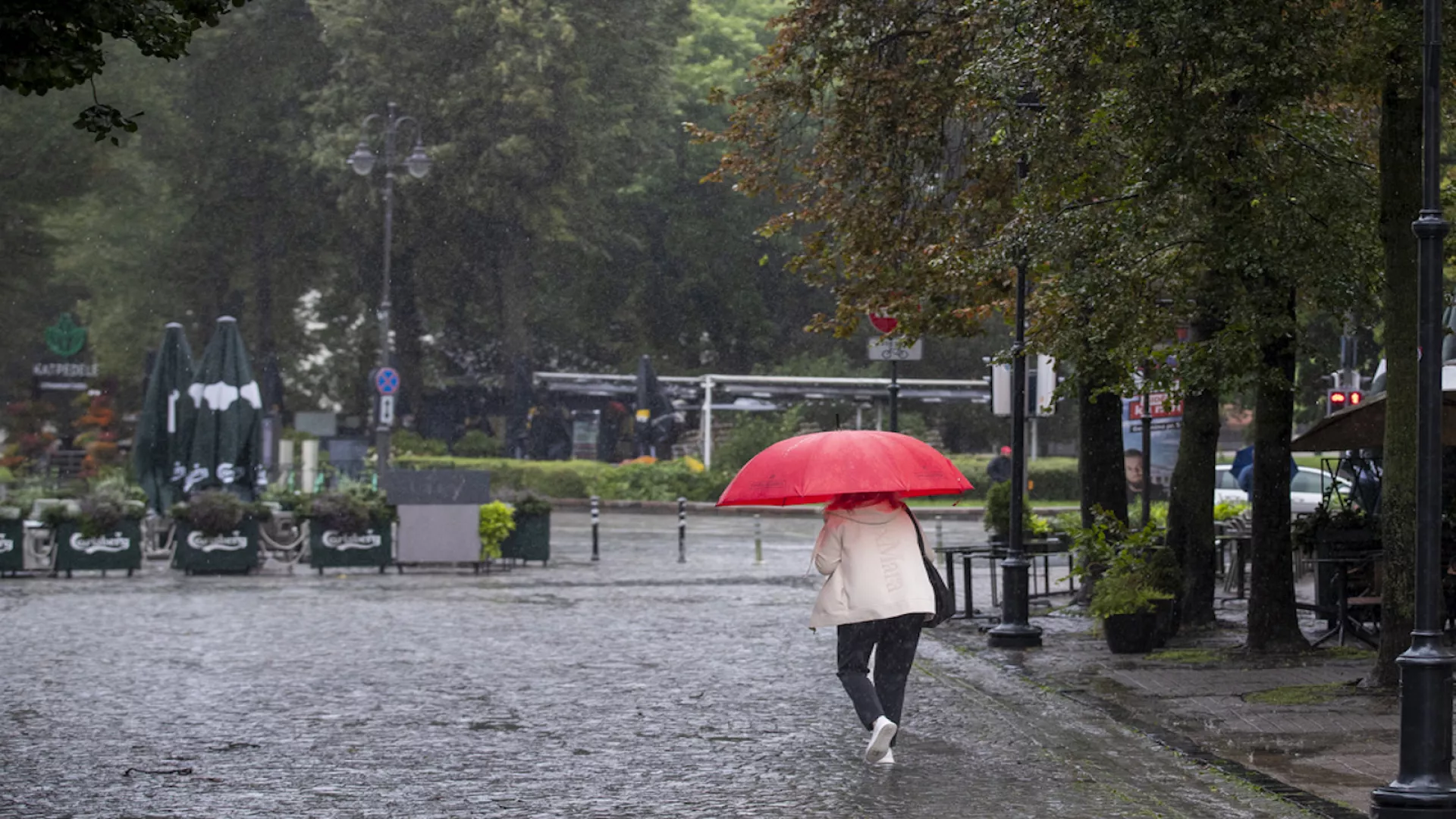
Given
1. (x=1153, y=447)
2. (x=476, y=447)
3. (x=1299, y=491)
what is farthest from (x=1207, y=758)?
(x=476, y=447)

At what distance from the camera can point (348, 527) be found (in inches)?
982

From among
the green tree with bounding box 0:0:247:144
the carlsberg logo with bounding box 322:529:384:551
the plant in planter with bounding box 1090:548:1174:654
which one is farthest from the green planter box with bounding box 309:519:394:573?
the green tree with bounding box 0:0:247:144

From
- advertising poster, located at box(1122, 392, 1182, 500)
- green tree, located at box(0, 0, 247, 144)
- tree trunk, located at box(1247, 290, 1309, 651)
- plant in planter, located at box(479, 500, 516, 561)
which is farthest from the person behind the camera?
plant in planter, located at box(479, 500, 516, 561)

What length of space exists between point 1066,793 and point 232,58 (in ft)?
163

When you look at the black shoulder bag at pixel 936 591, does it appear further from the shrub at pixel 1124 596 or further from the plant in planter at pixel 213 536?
the plant in planter at pixel 213 536

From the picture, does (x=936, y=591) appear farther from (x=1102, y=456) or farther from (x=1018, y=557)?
(x=1102, y=456)

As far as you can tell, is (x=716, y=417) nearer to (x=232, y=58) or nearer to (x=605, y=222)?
(x=605, y=222)

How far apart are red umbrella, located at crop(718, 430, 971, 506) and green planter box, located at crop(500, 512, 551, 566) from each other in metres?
16.9

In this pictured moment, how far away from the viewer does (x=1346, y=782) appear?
29.8ft

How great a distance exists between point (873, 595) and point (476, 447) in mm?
45809

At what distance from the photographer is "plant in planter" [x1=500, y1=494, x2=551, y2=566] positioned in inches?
1038

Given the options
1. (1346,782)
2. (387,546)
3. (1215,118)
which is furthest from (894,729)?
(387,546)

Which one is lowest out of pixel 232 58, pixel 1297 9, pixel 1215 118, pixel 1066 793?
pixel 1066 793

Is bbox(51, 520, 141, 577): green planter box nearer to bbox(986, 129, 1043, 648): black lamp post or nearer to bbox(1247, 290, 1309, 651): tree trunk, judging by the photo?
bbox(986, 129, 1043, 648): black lamp post
